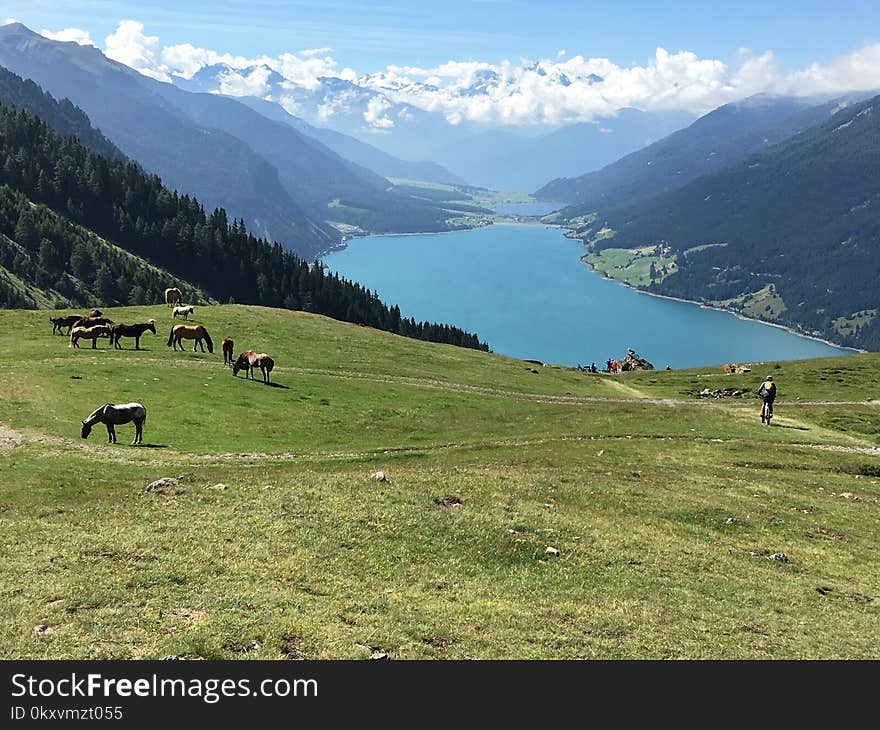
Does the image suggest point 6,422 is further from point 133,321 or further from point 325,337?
point 325,337

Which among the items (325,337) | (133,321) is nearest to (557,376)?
(325,337)

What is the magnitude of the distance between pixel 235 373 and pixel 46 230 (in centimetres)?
14322

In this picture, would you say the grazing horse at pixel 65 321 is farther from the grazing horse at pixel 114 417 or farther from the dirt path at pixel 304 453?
the grazing horse at pixel 114 417

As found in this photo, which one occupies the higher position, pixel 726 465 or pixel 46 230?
pixel 46 230

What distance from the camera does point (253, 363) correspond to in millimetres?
50219

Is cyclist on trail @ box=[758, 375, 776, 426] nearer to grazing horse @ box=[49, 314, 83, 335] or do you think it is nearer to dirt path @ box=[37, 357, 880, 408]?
dirt path @ box=[37, 357, 880, 408]

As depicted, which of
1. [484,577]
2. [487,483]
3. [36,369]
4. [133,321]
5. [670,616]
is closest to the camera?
[670,616]

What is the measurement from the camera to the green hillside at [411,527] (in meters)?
14.5

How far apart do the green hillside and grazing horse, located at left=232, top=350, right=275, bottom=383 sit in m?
2.78

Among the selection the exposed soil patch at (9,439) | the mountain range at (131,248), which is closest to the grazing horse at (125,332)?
the exposed soil patch at (9,439)

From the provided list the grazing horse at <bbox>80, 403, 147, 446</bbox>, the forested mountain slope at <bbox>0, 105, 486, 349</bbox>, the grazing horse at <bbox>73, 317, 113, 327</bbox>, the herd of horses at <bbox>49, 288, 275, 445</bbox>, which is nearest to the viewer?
the grazing horse at <bbox>80, 403, 147, 446</bbox>

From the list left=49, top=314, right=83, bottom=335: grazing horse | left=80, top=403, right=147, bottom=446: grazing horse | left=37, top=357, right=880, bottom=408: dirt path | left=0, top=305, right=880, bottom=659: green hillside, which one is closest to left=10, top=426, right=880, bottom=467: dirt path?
left=0, top=305, right=880, bottom=659: green hillside

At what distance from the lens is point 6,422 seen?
32.2 metres

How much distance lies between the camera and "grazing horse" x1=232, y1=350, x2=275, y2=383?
5003cm
